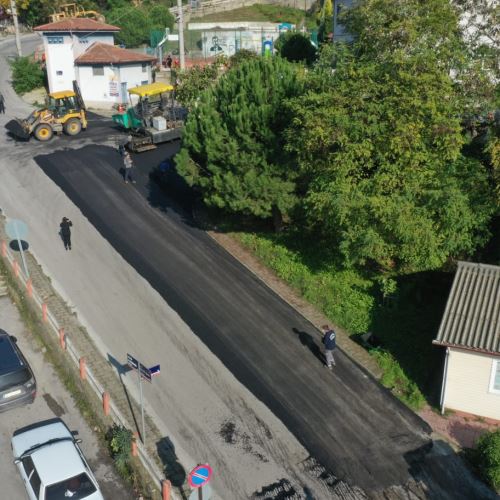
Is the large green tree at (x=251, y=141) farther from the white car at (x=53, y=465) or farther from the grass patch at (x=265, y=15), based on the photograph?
the grass patch at (x=265, y=15)

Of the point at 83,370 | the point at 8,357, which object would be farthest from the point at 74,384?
the point at 8,357

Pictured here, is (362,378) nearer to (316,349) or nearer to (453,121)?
(316,349)

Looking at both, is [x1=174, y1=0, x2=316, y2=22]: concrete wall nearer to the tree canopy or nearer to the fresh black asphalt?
the fresh black asphalt

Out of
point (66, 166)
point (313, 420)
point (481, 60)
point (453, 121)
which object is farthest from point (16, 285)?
point (481, 60)

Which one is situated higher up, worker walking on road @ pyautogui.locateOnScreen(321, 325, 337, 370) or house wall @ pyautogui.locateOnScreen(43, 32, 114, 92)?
house wall @ pyautogui.locateOnScreen(43, 32, 114, 92)

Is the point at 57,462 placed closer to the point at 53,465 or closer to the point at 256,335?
the point at 53,465

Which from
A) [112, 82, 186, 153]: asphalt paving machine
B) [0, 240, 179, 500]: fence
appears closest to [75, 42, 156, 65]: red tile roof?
[112, 82, 186, 153]: asphalt paving machine
